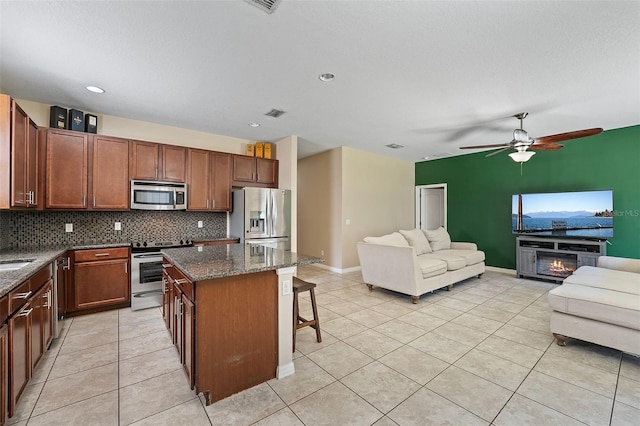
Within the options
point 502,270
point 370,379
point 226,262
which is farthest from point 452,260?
point 226,262

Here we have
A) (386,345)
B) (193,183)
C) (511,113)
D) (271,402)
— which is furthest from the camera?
(193,183)

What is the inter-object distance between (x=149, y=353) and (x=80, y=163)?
262cm

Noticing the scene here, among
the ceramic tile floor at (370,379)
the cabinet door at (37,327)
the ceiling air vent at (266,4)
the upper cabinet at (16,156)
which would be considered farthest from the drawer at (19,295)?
the ceiling air vent at (266,4)

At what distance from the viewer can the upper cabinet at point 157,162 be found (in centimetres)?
386

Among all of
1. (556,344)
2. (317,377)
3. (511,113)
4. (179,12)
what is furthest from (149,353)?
(511,113)

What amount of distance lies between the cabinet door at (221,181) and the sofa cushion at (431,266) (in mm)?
3238

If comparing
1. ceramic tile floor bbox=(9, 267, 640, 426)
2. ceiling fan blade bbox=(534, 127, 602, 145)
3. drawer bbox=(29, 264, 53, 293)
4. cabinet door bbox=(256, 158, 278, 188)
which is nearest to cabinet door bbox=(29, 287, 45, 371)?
drawer bbox=(29, 264, 53, 293)

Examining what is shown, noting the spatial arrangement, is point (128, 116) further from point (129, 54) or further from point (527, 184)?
point (527, 184)

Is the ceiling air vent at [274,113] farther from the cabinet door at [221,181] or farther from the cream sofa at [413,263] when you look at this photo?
the cream sofa at [413,263]

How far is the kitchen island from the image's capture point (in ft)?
5.94

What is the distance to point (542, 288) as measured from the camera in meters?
4.61

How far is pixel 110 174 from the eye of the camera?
12.1ft

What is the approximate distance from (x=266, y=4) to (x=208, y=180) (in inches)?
123

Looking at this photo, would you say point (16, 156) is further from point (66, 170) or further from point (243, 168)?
point (243, 168)
